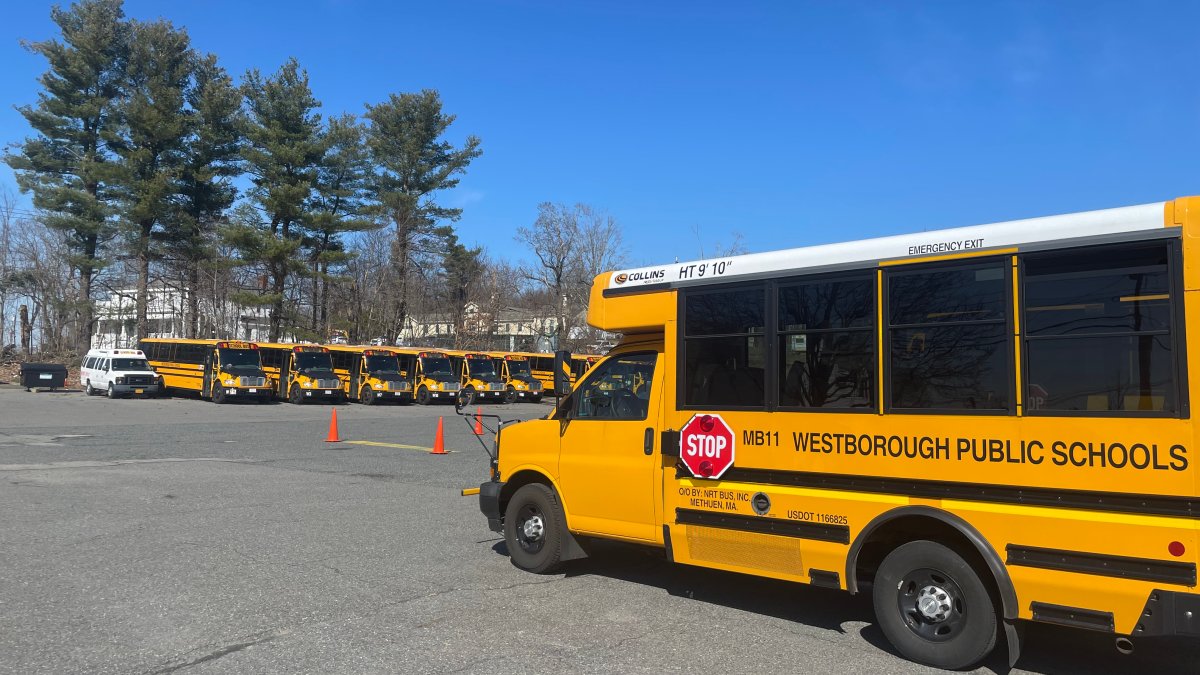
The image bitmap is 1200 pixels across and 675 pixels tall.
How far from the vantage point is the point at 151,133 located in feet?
147

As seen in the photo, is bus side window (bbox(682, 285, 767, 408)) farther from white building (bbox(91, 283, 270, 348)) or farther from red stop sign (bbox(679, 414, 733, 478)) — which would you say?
white building (bbox(91, 283, 270, 348))

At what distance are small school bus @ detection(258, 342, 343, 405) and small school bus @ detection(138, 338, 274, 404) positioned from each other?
0.91 metres

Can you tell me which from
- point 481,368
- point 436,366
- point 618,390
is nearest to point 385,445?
point 618,390

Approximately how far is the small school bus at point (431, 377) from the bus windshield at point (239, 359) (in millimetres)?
6092

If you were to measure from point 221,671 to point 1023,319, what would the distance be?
498 cm

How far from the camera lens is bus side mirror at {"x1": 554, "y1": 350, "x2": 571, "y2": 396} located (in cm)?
662

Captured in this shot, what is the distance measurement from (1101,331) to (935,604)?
183 cm

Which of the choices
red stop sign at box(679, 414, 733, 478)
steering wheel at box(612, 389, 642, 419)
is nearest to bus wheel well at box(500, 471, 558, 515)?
steering wheel at box(612, 389, 642, 419)

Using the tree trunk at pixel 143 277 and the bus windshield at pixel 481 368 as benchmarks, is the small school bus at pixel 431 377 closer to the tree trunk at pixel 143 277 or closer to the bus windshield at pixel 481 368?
the bus windshield at pixel 481 368

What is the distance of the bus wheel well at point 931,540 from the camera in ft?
15.2

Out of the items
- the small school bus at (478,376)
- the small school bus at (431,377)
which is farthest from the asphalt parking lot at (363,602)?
the small school bus at (478,376)

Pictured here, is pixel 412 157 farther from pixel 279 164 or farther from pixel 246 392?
pixel 246 392

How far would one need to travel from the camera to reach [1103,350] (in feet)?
14.6

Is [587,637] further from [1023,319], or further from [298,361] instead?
[298,361]
